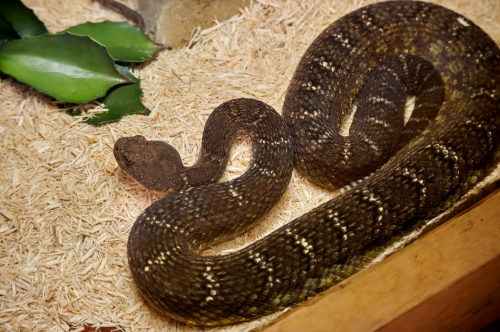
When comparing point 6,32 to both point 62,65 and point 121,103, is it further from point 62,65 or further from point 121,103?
point 121,103

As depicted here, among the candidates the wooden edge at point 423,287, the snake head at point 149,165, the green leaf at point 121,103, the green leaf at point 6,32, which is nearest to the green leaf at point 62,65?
the green leaf at point 121,103

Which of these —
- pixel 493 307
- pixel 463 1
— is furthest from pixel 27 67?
pixel 463 1

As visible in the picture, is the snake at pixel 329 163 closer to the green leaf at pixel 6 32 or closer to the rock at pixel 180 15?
the rock at pixel 180 15

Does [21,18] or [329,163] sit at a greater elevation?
[329,163]

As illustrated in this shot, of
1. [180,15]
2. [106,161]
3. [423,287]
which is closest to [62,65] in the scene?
[106,161]

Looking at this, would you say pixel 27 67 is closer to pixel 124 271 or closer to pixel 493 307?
pixel 124 271

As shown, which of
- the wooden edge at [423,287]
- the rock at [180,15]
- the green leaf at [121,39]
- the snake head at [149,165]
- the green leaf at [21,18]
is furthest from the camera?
the rock at [180,15]
